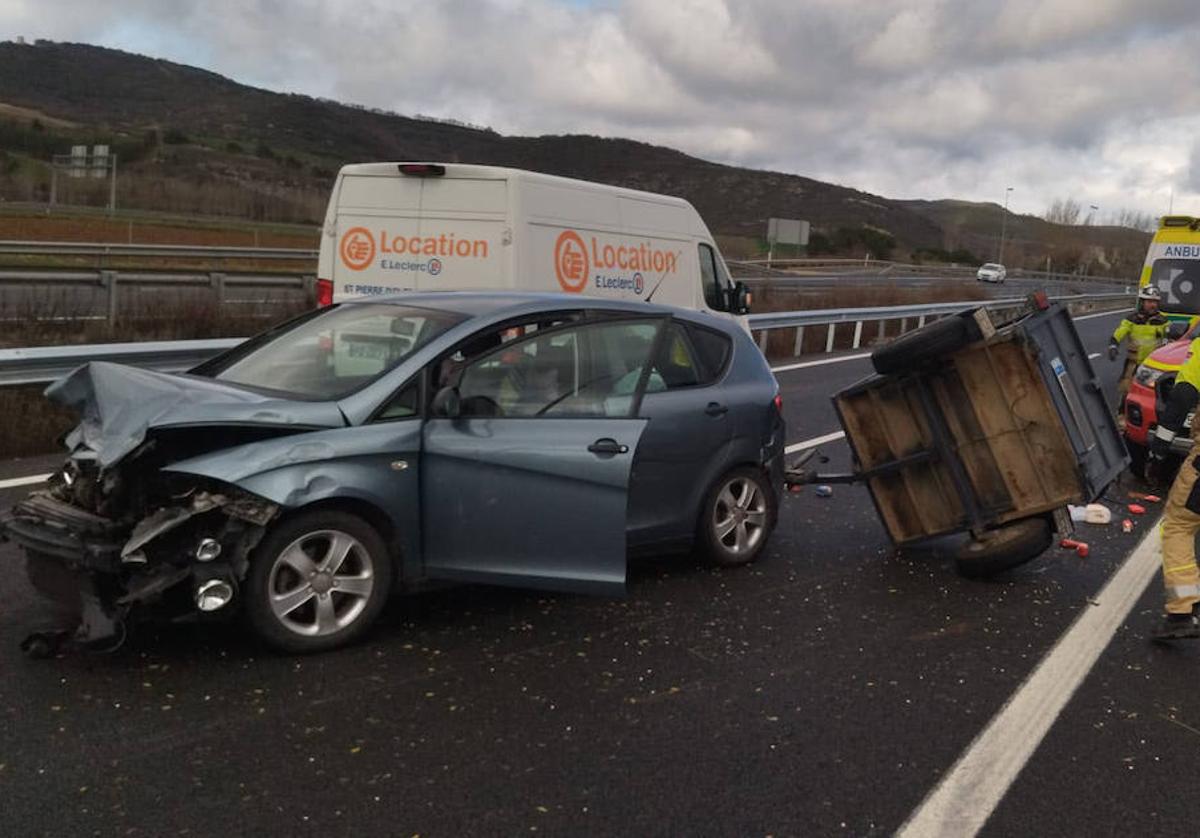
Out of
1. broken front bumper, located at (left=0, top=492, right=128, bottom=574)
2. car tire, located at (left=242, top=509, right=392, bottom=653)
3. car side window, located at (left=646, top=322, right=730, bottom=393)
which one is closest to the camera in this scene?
broken front bumper, located at (left=0, top=492, right=128, bottom=574)

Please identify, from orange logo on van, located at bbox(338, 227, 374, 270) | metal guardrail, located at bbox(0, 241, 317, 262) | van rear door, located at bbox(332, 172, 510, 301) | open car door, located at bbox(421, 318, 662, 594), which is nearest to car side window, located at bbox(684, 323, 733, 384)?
open car door, located at bbox(421, 318, 662, 594)

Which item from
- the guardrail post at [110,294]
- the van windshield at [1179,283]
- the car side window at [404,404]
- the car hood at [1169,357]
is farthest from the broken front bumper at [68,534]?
the van windshield at [1179,283]

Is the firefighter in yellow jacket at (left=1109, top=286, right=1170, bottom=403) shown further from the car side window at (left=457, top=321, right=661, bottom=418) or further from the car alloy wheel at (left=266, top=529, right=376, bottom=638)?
the car alloy wheel at (left=266, top=529, right=376, bottom=638)

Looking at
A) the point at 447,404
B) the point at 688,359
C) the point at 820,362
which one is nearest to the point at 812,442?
the point at 688,359

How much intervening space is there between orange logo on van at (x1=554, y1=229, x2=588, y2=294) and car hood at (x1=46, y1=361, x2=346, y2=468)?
5.18 metres

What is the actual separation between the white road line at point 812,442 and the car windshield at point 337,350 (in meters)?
5.13

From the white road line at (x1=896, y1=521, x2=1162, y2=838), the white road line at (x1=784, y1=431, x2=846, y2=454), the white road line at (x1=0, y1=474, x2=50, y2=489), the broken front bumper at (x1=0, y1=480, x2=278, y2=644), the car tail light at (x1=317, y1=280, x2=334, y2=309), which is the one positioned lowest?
the white road line at (x1=896, y1=521, x2=1162, y2=838)

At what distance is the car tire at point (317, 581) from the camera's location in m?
4.23

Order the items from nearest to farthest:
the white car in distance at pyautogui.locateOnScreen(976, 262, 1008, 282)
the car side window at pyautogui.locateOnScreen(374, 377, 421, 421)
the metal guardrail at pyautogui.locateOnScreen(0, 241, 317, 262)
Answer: the car side window at pyautogui.locateOnScreen(374, 377, 421, 421) → the metal guardrail at pyautogui.locateOnScreen(0, 241, 317, 262) → the white car in distance at pyautogui.locateOnScreen(976, 262, 1008, 282)

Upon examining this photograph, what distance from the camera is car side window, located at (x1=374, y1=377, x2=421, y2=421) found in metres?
4.63

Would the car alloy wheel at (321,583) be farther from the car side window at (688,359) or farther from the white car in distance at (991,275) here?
the white car in distance at (991,275)

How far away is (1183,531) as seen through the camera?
518 centimetres

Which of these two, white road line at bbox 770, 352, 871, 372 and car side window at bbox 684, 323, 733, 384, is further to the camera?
white road line at bbox 770, 352, 871, 372

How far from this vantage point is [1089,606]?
5.80 m
